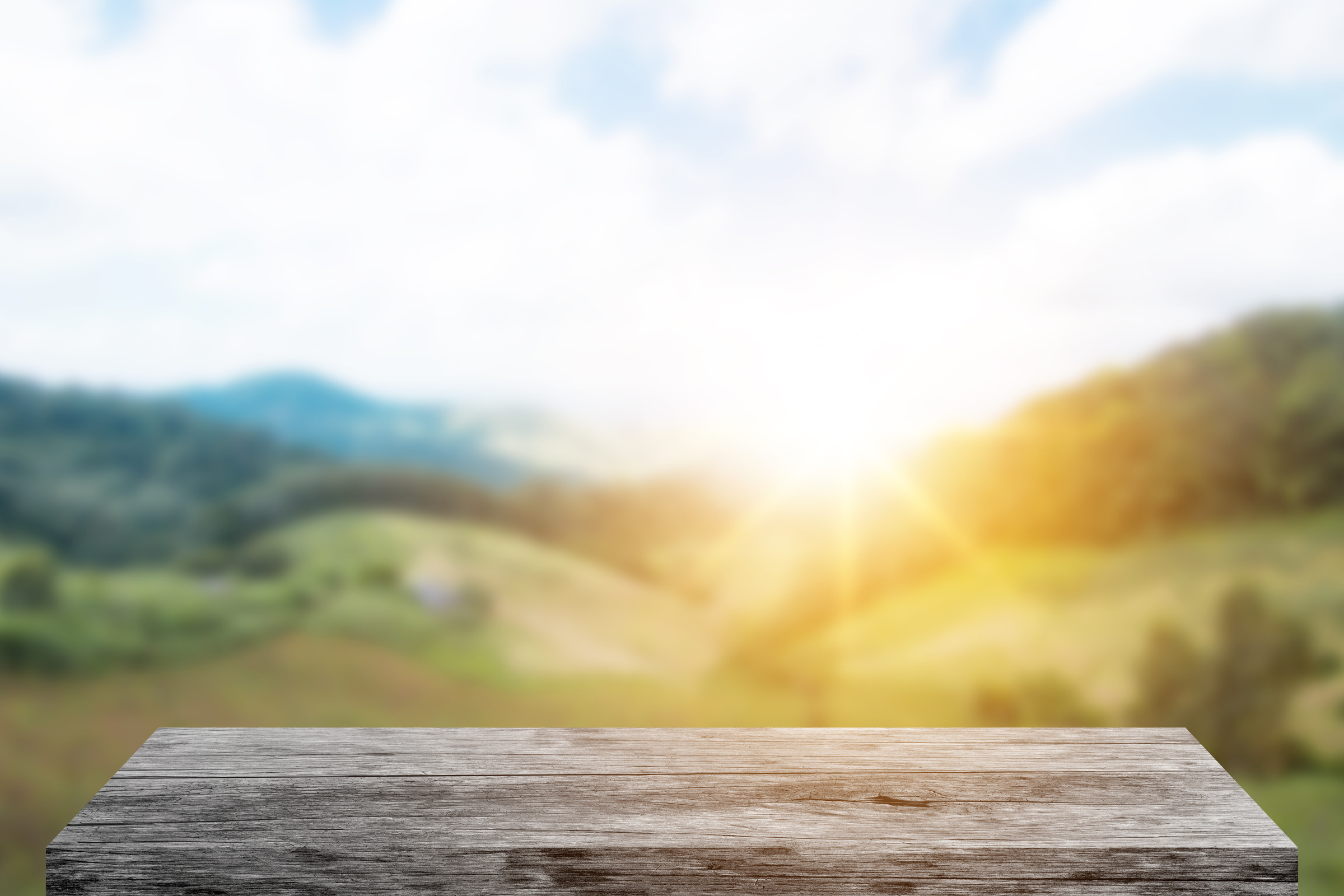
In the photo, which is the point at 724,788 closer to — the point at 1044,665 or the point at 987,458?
the point at 987,458

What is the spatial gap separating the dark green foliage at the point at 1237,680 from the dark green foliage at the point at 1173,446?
1.38ft

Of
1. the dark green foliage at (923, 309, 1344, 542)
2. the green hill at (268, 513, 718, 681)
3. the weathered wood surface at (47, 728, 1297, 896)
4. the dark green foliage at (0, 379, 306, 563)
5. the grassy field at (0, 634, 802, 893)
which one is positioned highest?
the dark green foliage at (923, 309, 1344, 542)

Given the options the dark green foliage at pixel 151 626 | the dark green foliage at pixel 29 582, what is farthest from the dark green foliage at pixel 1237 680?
the dark green foliage at pixel 29 582

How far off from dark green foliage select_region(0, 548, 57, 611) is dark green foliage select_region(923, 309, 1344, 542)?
3.47 meters

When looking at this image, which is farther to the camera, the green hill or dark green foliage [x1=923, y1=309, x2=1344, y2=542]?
the green hill

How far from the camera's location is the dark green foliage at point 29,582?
341 centimetres

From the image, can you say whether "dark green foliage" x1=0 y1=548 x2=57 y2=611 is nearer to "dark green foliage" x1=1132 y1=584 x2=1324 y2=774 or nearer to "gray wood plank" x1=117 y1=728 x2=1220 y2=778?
"gray wood plank" x1=117 y1=728 x2=1220 y2=778

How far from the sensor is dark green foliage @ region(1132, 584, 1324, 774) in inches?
135

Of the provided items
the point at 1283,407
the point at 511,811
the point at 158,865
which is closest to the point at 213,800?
the point at 158,865

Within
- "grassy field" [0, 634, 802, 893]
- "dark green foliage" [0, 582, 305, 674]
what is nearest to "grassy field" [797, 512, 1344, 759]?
"grassy field" [0, 634, 802, 893]

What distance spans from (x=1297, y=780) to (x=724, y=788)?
3.75 m

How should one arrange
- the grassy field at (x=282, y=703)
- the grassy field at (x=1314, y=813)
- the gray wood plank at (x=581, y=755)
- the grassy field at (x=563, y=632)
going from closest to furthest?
the gray wood plank at (x=581, y=755), the grassy field at (x=1314, y=813), the grassy field at (x=282, y=703), the grassy field at (x=563, y=632)

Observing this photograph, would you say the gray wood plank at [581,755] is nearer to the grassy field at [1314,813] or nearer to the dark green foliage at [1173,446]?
the dark green foliage at [1173,446]

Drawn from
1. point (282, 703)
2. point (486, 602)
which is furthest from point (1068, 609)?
point (282, 703)
